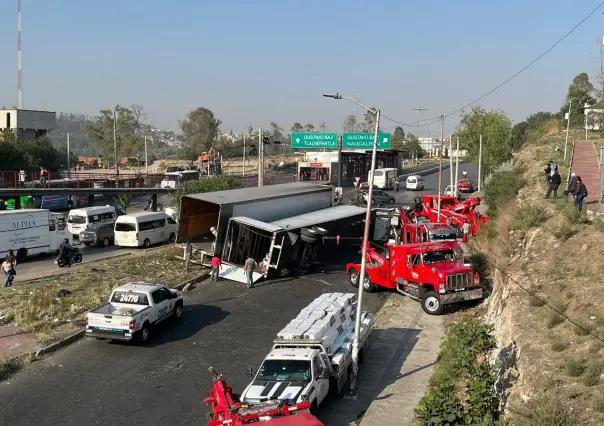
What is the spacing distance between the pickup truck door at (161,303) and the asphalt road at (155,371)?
0.60 metres

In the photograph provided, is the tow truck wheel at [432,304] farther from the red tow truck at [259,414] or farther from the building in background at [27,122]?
the building in background at [27,122]

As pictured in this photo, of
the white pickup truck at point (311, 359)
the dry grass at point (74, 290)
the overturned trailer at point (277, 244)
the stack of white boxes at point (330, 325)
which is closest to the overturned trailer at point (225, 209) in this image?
the overturned trailer at point (277, 244)

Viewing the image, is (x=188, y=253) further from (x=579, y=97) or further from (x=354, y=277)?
(x=579, y=97)

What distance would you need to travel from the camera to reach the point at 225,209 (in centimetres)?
→ 2678

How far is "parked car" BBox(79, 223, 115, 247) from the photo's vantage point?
3809 cm

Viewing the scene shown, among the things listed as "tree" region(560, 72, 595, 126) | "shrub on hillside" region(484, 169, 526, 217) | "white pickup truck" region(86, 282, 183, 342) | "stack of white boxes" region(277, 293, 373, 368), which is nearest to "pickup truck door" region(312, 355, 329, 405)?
"stack of white boxes" region(277, 293, 373, 368)

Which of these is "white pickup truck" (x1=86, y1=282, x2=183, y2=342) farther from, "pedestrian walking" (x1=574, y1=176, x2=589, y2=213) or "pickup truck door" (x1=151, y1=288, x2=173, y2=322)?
"pedestrian walking" (x1=574, y1=176, x2=589, y2=213)

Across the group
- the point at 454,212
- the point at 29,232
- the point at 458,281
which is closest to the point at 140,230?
the point at 29,232

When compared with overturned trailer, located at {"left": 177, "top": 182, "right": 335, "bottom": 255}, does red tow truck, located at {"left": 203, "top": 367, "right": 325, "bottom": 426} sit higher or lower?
lower

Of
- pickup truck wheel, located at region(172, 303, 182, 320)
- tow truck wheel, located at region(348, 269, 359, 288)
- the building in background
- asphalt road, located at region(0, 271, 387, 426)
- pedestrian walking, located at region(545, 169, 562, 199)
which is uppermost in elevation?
the building in background

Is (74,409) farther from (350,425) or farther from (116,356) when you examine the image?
(350,425)

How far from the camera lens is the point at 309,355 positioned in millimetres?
13992

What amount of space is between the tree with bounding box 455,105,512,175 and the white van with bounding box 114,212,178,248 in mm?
36978

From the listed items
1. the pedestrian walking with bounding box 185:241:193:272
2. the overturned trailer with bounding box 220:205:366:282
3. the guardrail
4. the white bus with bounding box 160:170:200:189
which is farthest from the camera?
the white bus with bounding box 160:170:200:189
